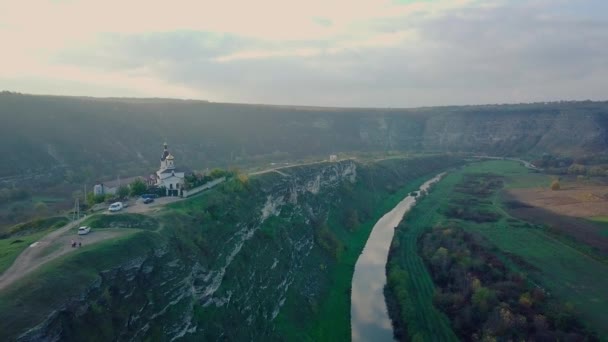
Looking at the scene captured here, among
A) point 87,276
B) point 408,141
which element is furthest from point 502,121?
point 87,276

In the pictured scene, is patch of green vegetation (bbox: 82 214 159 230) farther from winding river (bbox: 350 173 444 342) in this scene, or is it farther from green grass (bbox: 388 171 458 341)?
green grass (bbox: 388 171 458 341)

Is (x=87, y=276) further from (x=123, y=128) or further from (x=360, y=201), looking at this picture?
(x=123, y=128)

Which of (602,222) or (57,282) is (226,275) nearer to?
(57,282)

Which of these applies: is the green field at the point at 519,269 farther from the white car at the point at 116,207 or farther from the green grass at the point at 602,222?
the white car at the point at 116,207

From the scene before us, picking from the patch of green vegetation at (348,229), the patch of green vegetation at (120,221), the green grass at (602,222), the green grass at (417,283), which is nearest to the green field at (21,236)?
the patch of green vegetation at (120,221)

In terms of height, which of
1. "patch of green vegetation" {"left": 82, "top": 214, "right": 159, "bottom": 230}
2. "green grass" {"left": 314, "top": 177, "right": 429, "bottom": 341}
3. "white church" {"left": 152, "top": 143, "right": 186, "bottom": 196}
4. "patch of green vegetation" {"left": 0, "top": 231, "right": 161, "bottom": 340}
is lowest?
"green grass" {"left": 314, "top": 177, "right": 429, "bottom": 341}

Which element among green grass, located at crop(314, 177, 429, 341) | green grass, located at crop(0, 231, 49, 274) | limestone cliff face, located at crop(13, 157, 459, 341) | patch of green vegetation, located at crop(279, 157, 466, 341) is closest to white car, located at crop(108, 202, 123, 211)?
limestone cliff face, located at crop(13, 157, 459, 341)

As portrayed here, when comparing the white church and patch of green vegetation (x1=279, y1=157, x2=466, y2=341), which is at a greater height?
the white church

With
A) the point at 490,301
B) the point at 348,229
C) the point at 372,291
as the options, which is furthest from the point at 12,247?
the point at 348,229
